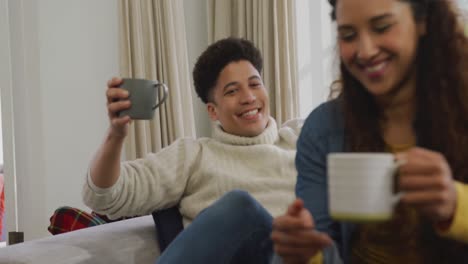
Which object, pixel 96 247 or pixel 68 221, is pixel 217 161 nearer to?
pixel 96 247

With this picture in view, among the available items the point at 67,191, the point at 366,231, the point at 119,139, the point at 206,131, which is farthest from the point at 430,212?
the point at 206,131

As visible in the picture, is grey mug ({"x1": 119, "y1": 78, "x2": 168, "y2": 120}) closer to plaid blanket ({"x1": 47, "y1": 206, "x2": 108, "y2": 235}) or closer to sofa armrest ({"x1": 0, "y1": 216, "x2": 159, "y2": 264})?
sofa armrest ({"x1": 0, "y1": 216, "x2": 159, "y2": 264})

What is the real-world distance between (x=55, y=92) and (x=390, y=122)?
207 cm

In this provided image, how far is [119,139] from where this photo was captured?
145cm

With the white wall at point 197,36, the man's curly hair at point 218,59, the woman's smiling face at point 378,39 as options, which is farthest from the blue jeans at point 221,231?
the white wall at point 197,36

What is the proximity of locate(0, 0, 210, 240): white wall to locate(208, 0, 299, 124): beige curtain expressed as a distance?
29.9 inches

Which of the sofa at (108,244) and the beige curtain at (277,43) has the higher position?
the beige curtain at (277,43)

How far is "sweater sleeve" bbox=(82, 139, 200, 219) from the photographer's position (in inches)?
60.7

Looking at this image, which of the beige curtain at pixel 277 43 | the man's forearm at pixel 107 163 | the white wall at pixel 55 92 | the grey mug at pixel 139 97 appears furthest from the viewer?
the beige curtain at pixel 277 43

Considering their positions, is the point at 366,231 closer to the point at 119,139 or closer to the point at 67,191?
the point at 119,139

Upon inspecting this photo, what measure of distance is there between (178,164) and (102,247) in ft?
1.03

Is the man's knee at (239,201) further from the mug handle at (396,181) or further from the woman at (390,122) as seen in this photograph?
the mug handle at (396,181)

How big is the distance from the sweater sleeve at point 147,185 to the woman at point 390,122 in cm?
52

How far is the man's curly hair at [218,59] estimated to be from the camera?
Result: 1.79 m
